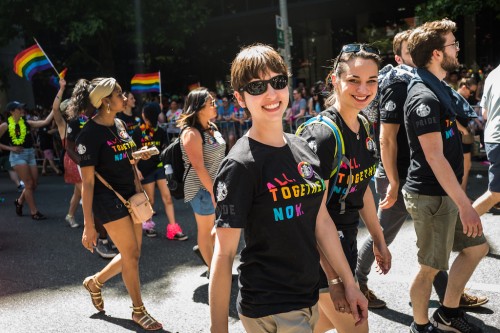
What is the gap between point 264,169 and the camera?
6.76 ft

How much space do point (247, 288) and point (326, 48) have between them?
19605 mm

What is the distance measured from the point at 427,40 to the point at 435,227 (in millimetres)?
1164

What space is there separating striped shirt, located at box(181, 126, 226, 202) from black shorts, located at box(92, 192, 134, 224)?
785 mm

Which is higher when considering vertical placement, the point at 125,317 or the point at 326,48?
the point at 326,48

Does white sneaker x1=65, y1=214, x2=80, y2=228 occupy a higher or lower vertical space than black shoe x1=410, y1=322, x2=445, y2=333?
lower

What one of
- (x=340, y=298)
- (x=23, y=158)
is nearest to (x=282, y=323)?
(x=340, y=298)

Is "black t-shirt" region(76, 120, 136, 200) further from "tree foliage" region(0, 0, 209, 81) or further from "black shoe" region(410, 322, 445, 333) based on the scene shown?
"tree foliage" region(0, 0, 209, 81)

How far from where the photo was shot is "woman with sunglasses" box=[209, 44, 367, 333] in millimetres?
2023

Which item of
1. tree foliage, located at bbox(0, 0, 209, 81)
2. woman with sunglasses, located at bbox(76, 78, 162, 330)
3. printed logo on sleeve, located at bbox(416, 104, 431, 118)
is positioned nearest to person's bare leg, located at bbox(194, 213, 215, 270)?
woman with sunglasses, located at bbox(76, 78, 162, 330)

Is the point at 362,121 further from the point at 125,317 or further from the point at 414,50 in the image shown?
the point at 125,317

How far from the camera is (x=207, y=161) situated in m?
4.57

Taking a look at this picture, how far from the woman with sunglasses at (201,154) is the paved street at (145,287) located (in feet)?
1.89

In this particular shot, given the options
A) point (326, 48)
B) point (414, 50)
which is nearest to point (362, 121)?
point (414, 50)

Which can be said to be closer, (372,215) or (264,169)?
(264,169)
